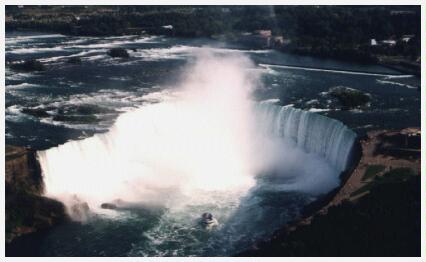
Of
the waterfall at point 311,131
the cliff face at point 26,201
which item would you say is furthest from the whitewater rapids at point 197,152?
the cliff face at point 26,201

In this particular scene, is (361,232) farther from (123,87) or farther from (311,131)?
(123,87)

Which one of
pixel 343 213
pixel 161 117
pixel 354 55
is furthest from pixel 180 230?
pixel 354 55

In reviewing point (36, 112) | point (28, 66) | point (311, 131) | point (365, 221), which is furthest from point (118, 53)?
point (365, 221)

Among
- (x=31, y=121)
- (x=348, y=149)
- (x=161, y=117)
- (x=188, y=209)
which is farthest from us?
(x=161, y=117)

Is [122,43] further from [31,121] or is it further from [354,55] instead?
[31,121]

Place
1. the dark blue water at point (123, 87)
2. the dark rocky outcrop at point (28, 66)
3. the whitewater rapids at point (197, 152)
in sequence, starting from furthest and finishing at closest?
the dark rocky outcrop at point (28, 66)
the dark blue water at point (123, 87)
the whitewater rapids at point (197, 152)

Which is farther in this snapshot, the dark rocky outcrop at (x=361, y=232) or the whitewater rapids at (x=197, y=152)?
the whitewater rapids at (x=197, y=152)

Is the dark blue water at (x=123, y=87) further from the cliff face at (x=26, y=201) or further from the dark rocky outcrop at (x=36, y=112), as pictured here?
the cliff face at (x=26, y=201)

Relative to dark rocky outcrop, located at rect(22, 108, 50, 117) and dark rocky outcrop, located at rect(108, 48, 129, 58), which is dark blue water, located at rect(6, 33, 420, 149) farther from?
dark rocky outcrop, located at rect(108, 48, 129, 58)
